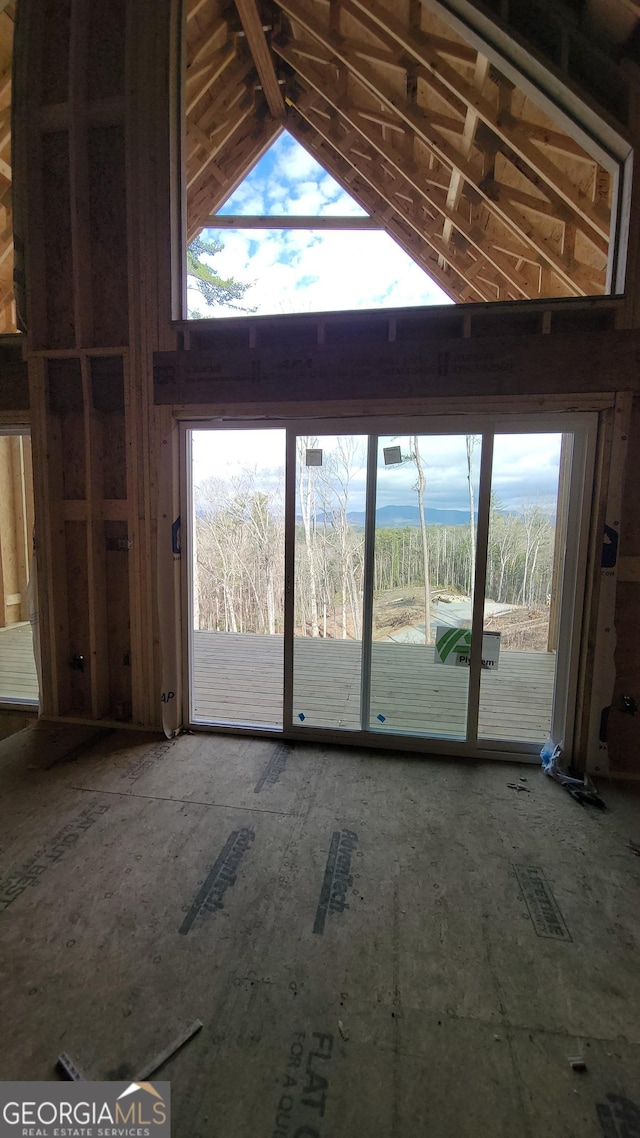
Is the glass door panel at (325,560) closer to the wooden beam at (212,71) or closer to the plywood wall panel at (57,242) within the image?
the plywood wall panel at (57,242)

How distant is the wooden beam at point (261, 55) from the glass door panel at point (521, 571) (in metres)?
5.06

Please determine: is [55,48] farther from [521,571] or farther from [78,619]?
[521,571]

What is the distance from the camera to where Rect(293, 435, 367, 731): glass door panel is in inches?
128

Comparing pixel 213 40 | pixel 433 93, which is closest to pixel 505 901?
pixel 433 93

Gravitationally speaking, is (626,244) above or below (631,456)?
above

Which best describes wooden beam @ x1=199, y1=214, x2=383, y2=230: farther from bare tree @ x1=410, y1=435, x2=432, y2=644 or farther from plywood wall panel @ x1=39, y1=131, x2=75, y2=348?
bare tree @ x1=410, y1=435, x2=432, y2=644

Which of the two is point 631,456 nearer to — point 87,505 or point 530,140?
point 530,140

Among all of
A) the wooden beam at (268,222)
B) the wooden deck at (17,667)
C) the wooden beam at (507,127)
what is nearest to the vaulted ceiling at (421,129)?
the wooden beam at (507,127)

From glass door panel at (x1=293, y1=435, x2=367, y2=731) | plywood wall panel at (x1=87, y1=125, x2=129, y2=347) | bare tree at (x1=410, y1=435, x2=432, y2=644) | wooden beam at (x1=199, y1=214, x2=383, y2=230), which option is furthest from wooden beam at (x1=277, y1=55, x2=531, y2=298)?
glass door panel at (x1=293, y1=435, x2=367, y2=731)

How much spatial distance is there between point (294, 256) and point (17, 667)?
339 inches

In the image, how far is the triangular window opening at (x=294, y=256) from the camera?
22.5ft

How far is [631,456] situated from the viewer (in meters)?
2.86

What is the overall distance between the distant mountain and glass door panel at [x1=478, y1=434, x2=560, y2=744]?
0.30m

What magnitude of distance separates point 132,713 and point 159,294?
320 centimetres
